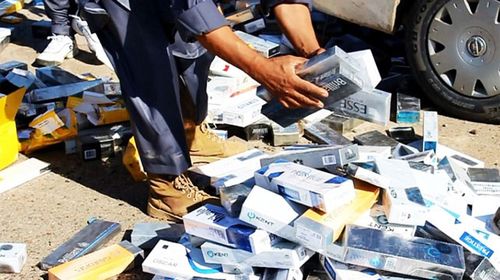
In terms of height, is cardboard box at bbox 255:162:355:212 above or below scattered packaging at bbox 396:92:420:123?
above

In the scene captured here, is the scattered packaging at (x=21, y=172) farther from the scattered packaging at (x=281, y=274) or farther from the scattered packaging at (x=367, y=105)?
the scattered packaging at (x=367, y=105)

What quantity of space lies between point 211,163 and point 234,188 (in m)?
0.99

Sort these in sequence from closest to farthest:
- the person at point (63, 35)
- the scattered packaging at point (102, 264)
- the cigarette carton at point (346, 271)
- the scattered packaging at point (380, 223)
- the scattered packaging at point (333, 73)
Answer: the scattered packaging at point (333, 73) < the cigarette carton at point (346, 271) < the scattered packaging at point (380, 223) < the scattered packaging at point (102, 264) < the person at point (63, 35)

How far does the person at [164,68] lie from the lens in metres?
3.55

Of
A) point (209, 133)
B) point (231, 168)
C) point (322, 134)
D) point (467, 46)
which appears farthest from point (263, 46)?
point (231, 168)

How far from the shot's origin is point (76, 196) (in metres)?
4.24

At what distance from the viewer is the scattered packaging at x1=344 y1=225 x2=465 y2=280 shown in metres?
3.00

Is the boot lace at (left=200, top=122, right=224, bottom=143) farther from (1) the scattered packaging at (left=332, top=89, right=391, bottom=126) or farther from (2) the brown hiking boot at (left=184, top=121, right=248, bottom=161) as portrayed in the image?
(1) the scattered packaging at (left=332, top=89, right=391, bottom=126)

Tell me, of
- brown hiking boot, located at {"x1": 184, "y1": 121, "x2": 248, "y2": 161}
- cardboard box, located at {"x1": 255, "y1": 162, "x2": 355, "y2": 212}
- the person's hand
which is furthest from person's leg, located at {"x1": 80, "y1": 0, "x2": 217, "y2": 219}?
the person's hand

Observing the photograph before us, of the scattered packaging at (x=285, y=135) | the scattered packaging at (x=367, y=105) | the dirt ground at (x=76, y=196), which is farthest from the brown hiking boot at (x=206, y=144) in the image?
the scattered packaging at (x=367, y=105)

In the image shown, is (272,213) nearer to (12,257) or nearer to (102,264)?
(102,264)

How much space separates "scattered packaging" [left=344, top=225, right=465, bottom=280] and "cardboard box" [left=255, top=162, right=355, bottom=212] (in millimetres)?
150

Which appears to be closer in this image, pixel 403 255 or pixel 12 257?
pixel 403 255

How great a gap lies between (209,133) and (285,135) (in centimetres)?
47
